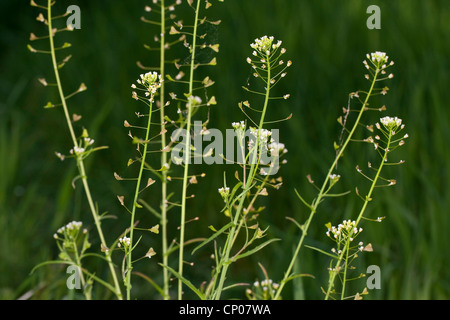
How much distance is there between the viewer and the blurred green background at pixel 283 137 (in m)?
1.60

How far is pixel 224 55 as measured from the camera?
235 centimetres

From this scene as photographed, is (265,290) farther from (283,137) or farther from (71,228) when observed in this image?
(283,137)

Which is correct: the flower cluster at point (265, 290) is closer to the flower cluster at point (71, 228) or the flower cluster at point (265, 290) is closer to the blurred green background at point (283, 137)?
the blurred green background at point (283, 137)

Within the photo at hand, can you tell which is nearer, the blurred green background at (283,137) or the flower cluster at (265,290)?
the flower cluster at (265,290)

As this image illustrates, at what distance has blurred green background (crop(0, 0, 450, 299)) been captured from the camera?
160cm

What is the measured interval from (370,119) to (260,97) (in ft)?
1.44

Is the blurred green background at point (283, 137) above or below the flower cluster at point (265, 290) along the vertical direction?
above

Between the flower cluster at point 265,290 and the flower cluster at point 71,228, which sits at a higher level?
the flower cluster at point 71,228

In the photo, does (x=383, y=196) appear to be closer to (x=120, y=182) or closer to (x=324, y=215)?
(x=324, y=215)

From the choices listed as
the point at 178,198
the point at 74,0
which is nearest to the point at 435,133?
the point at 178,198

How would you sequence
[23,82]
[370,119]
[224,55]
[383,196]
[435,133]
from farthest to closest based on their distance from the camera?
1. [23,82]
2. [224,55]
3. [370,119]
4. [435,133]
5. [383,196]

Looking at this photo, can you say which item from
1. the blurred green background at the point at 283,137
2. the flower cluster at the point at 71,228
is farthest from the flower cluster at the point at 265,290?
the flower cluster at the point at 71,228

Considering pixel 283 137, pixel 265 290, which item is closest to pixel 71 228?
pixel 265 290
